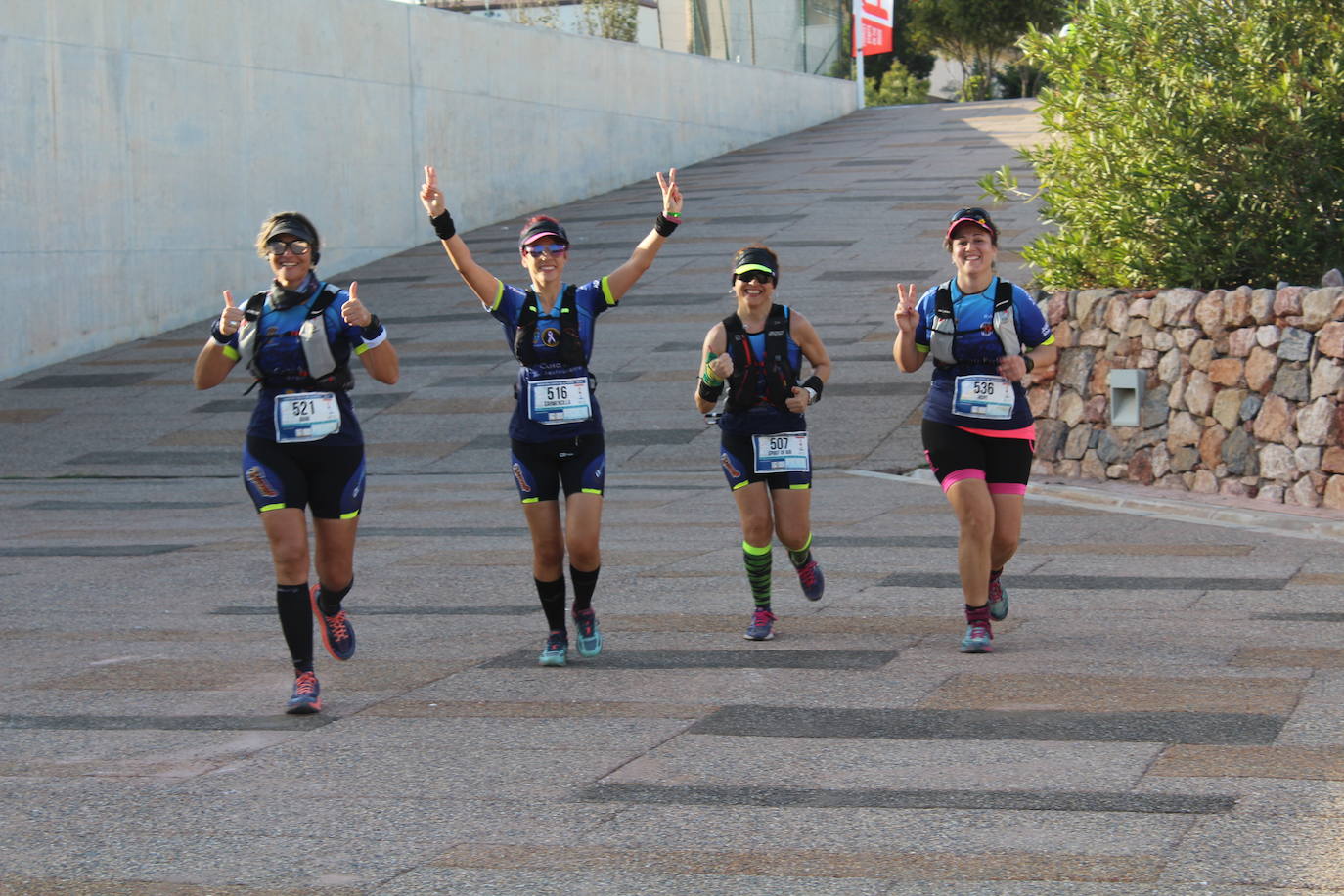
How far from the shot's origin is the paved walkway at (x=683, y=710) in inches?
183

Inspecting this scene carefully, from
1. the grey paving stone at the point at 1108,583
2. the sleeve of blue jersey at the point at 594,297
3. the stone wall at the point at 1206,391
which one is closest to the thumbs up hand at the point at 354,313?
the sleeve of blue jersey at the point at 594,297

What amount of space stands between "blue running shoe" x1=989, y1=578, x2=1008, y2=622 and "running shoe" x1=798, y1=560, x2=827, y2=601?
80 cm

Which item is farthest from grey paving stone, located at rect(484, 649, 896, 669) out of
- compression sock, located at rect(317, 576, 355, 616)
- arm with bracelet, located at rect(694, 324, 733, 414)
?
arm with bracelet, located at rect(694, 324, 733, 414)

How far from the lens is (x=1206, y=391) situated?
12906 millimetres

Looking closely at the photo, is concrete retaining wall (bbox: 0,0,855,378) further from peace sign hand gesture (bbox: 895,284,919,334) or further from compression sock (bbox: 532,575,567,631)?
peace sign hand gesture (bbox: 895,284,919,334)

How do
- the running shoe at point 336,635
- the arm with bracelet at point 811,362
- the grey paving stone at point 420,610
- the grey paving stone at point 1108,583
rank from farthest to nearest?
the grey paving stone at point 1108,583
the grey paving stone at point 420,610
the arm with bracelet at point 811,362
the running shoe at point 336,635

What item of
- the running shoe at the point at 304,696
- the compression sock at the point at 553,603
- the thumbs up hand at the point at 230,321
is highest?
the thumbs up hand at the point at 230,321

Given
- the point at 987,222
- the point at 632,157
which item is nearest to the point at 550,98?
the point at 632,157

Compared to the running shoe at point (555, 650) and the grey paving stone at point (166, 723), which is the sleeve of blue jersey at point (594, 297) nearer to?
the running shoe at point (555, 650)

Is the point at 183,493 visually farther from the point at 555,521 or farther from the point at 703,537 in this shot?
the point at 555,521

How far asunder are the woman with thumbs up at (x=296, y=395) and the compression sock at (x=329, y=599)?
0.28 meters

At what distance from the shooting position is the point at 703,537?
11.4m

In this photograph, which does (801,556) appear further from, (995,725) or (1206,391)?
(1206,391)

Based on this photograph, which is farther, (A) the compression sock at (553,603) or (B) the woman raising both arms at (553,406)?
(A) the compression sock at (553,603)
